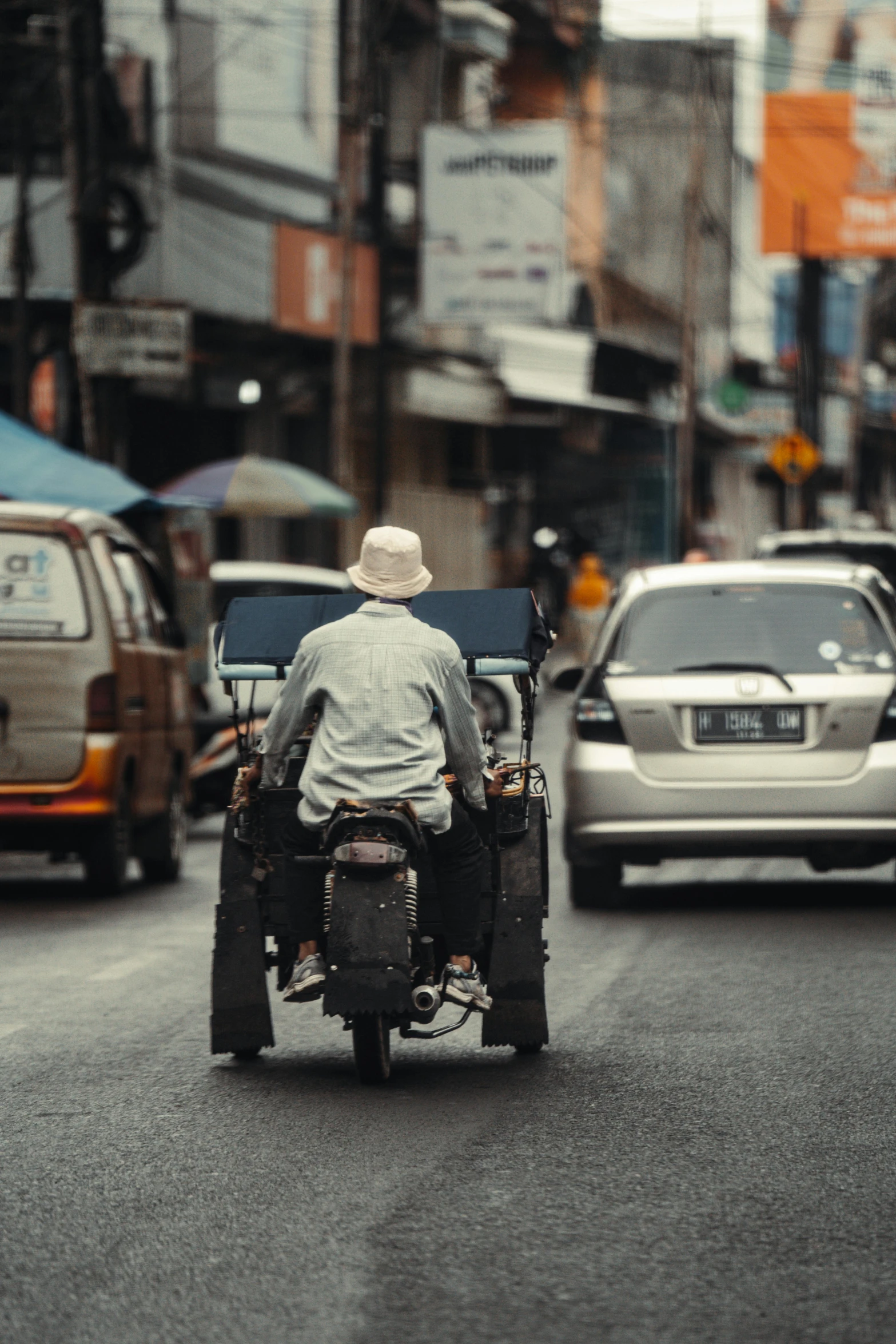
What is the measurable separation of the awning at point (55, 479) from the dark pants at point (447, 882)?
10.1 meters

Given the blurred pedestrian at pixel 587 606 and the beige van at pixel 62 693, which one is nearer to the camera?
the beige van at pixel 62 693

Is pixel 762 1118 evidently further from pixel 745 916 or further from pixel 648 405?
pixel 648 405

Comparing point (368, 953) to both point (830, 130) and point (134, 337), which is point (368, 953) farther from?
point (830, 130)

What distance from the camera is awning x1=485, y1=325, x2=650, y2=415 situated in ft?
131

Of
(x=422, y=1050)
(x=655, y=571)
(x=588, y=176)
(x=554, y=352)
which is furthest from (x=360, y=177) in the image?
(x=422, y=1050)

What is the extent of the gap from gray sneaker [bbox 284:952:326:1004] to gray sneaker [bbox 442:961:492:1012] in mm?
363

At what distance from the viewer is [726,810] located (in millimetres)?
11516

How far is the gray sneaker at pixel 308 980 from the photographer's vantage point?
7090mm

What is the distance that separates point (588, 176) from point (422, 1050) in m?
42.4

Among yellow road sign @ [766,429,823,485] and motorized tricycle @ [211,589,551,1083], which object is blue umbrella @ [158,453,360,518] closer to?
motorized tricycle @ [211,589,551,1083]

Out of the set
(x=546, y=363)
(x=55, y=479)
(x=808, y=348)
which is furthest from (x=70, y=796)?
(x=808, y=348)

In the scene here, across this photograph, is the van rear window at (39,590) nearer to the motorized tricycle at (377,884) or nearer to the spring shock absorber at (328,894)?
the motorized tricycle at (377,884)

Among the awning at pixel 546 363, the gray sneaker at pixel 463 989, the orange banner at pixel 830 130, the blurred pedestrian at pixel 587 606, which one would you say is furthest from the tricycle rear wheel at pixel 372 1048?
the orange banner at pixel 830 130

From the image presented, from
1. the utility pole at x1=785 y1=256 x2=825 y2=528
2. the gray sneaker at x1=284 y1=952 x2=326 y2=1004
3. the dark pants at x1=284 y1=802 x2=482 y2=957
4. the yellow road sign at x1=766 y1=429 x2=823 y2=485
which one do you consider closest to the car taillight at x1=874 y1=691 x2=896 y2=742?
the dark pants at x1=284 y1=802 x2=482 y2=957
